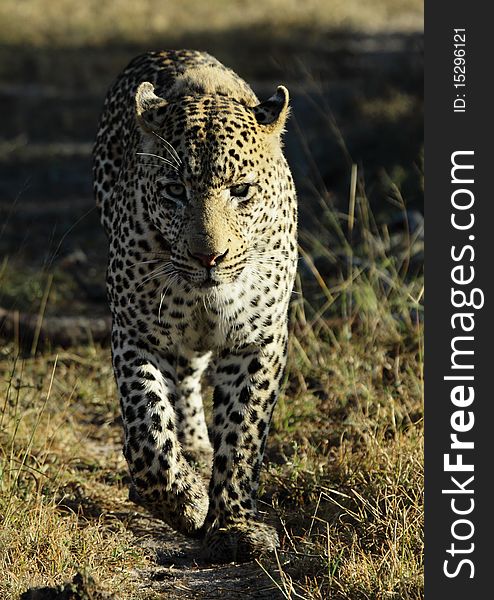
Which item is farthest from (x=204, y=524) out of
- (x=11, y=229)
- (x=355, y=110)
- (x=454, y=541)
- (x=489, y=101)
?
(x=355, y=110)

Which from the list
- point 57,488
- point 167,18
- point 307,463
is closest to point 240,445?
point 307,463

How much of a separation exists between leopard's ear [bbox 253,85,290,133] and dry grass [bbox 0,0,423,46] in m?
12.7

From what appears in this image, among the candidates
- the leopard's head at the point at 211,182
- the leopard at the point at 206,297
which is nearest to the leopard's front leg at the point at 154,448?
the leopard at the point at 206,297

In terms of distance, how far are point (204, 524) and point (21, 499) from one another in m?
0.91

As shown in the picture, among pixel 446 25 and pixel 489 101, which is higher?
pixel 446 25

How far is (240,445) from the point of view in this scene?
607cm

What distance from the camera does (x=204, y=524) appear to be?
6070mm

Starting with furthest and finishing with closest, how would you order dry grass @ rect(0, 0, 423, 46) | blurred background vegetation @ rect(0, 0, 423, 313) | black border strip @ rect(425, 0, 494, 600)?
1. dry grass @ rect(0, 0, 423, 46)
2. blurred background vegetation @ rect(0, 0, 423, 313)
3. black border strip @ rect(425, 0, 494, 600)

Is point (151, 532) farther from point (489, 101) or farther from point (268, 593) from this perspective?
point (489, 101)

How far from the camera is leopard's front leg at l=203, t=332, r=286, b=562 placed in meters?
5.97

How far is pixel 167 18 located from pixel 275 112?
1542 centimetres

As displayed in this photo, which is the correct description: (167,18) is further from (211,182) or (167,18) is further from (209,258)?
(209,258)

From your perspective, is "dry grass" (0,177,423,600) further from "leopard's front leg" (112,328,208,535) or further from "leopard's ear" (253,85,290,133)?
"leopard's ear" (253,85,290,133)

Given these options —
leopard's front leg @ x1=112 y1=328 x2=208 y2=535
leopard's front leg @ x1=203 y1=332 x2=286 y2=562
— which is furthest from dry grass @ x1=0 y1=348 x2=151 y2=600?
leopard's front leg @ x1=203 y1=332 x2=286 y2=562
